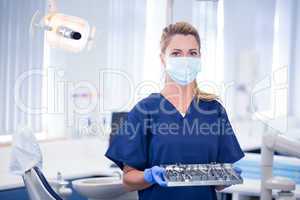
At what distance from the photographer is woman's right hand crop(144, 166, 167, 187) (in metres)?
1.62

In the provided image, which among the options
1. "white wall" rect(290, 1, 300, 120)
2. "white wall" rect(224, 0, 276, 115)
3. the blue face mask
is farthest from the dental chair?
"white wall" rect(290, 1, 300, 120)

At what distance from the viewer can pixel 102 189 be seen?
94.0 inches

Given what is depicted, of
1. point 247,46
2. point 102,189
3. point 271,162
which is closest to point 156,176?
point 271,162

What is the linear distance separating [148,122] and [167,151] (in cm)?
12

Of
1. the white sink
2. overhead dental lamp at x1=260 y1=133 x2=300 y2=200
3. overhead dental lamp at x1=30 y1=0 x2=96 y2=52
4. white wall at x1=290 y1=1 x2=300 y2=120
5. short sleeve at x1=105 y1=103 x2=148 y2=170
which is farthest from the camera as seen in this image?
white wall at x1=290 y1=1 x2=300 y2=120

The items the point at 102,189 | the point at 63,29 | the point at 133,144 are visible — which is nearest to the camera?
the point at 133,144

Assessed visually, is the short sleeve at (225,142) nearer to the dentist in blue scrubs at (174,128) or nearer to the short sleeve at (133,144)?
the dentist in blue scrubs at (174,128)

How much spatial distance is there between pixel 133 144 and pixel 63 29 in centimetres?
102

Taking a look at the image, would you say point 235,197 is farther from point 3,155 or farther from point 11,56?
point 11,56

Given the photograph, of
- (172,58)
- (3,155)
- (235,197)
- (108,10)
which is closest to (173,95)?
(172,58)

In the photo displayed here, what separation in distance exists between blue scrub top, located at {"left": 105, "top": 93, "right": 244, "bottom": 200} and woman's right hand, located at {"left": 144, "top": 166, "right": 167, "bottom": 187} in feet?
0.27

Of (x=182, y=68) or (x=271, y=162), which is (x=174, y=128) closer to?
(x=182, y=68)

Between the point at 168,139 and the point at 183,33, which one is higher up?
the point at 183,33

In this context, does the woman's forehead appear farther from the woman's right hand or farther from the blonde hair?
the woman's right hand
